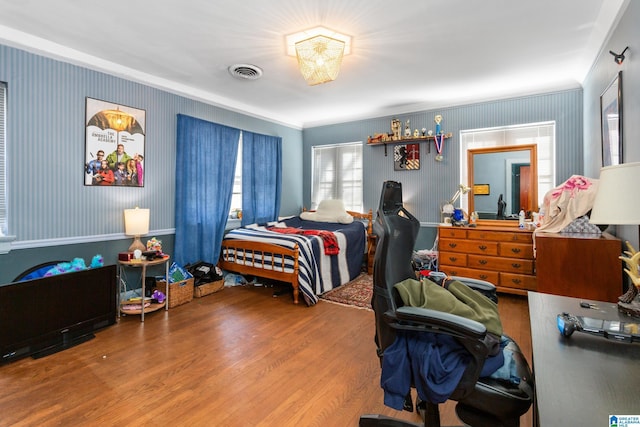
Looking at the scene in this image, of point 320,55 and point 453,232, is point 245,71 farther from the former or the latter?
point 453,232

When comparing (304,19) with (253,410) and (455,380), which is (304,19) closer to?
(455,380)

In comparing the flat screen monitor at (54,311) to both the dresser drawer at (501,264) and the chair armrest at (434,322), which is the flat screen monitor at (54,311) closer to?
the chair armrest at (434,322)

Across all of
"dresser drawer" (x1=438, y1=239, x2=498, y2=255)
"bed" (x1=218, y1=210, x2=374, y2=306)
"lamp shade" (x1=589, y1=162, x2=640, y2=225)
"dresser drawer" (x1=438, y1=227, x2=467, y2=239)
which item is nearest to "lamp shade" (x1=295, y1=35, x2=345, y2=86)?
"bed" (x1=218, y1=210, x2=374, y2=306)

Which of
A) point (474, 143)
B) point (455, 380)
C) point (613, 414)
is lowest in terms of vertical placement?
point (455, 380)

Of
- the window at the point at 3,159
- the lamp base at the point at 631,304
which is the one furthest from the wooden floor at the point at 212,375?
the window at the point at 3,159

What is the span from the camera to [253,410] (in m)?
1.82

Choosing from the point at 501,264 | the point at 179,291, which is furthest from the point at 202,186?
the point at 501,264

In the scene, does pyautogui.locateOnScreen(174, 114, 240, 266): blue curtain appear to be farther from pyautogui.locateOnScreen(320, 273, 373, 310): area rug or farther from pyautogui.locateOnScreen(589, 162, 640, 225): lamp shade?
pyautogui.locateOnScreen(589, 162, 640, 225): lamp shade

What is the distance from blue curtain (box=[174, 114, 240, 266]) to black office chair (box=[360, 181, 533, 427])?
3.06m

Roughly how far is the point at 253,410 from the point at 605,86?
3.60m

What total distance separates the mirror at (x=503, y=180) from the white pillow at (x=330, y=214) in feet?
5.98

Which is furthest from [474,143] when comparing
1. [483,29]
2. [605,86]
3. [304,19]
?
[304,19]

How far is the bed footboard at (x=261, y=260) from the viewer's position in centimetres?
362

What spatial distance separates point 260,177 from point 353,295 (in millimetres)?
2362
